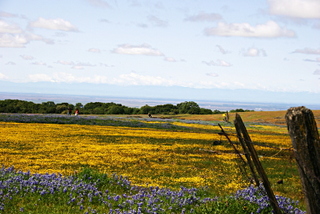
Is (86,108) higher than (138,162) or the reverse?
higher

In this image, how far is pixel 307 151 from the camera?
21.0 feet

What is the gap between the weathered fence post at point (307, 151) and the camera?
20.9 ft

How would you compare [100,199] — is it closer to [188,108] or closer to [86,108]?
[86,108]

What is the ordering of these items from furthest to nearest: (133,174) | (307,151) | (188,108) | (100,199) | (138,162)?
(188,108)
(138,162)
(133,174)
(100,199)
(307,151)

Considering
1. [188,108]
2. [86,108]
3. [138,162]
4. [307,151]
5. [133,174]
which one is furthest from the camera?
[188,108]

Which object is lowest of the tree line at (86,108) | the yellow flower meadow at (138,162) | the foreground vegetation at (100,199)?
the yellow flower meadow at (138,162)

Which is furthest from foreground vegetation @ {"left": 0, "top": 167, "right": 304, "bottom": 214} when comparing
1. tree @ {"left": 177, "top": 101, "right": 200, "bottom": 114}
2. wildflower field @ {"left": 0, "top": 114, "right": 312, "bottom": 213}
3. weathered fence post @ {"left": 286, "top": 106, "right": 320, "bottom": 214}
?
tree @ {"left": 177, "top": 101, "right": 200, "bottom": 114}

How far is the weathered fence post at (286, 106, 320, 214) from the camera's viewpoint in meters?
6.36

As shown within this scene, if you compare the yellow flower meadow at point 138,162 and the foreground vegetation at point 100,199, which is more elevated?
the foreground vegetation at point 100,199

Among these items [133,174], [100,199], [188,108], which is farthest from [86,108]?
[100,199]

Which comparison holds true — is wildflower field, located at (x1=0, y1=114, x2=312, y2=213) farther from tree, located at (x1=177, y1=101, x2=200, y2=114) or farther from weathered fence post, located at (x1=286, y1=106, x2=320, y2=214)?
tree, located at (x1=177, y1=101, x2=200, y2=114)

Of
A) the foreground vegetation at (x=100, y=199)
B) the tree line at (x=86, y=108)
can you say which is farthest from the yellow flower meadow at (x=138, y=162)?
the tree line at (x=86, y=108)

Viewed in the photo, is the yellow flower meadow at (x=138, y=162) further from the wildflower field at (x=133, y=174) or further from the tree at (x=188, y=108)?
the tree at (x=188, y=108)

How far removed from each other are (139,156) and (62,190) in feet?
40.1
